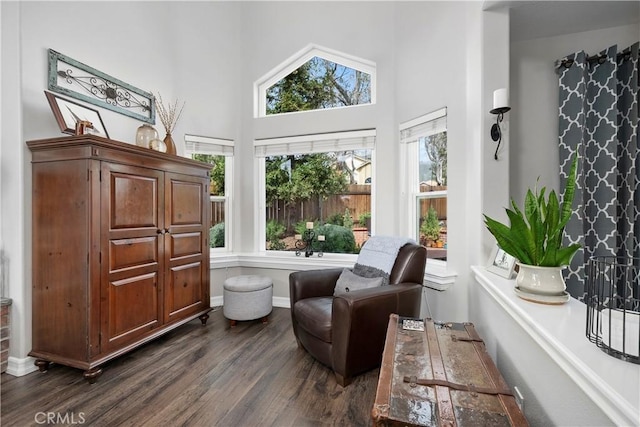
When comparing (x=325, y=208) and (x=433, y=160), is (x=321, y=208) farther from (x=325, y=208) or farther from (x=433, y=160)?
(x=433, y=160)

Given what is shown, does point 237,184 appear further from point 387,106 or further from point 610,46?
point 610,46

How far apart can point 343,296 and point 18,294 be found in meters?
2.26

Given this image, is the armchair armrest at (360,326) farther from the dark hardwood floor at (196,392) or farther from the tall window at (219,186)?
the tall window at (219,186)

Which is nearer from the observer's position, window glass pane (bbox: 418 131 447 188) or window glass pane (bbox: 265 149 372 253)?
window glass pane (bbox: 418 131 447 188)

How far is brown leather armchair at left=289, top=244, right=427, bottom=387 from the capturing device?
1.85 meters

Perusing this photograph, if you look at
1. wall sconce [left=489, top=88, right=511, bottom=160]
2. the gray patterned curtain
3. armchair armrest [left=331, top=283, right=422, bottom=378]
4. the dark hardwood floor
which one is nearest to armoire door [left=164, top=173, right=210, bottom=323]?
the dark hardwood floor

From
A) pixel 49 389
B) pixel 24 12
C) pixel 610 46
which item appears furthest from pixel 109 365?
pixel 610 46

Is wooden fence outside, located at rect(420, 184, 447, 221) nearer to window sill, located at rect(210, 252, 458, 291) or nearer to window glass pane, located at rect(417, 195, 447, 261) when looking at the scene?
window glass pane, located at rect(417, 195, 447, 261)

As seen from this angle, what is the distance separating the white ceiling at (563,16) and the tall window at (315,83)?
141cm

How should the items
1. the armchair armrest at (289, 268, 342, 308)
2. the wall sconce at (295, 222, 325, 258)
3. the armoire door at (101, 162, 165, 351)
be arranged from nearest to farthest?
1. the armoire door at (101, 162, 165, 351)
2. the armchair armrest at (289, 268, 342, 308)
3. the wall sconce at (295, 222, 325, 258)

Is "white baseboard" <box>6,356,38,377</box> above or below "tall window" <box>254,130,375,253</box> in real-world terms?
below

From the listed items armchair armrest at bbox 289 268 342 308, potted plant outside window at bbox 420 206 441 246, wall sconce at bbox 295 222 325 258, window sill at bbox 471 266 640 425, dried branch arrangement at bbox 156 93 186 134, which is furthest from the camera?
wall sconce at bbox 295 222 325 258

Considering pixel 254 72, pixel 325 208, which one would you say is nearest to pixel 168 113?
pixel 254 72

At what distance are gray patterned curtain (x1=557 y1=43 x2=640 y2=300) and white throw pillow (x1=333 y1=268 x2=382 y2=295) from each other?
145 cm
